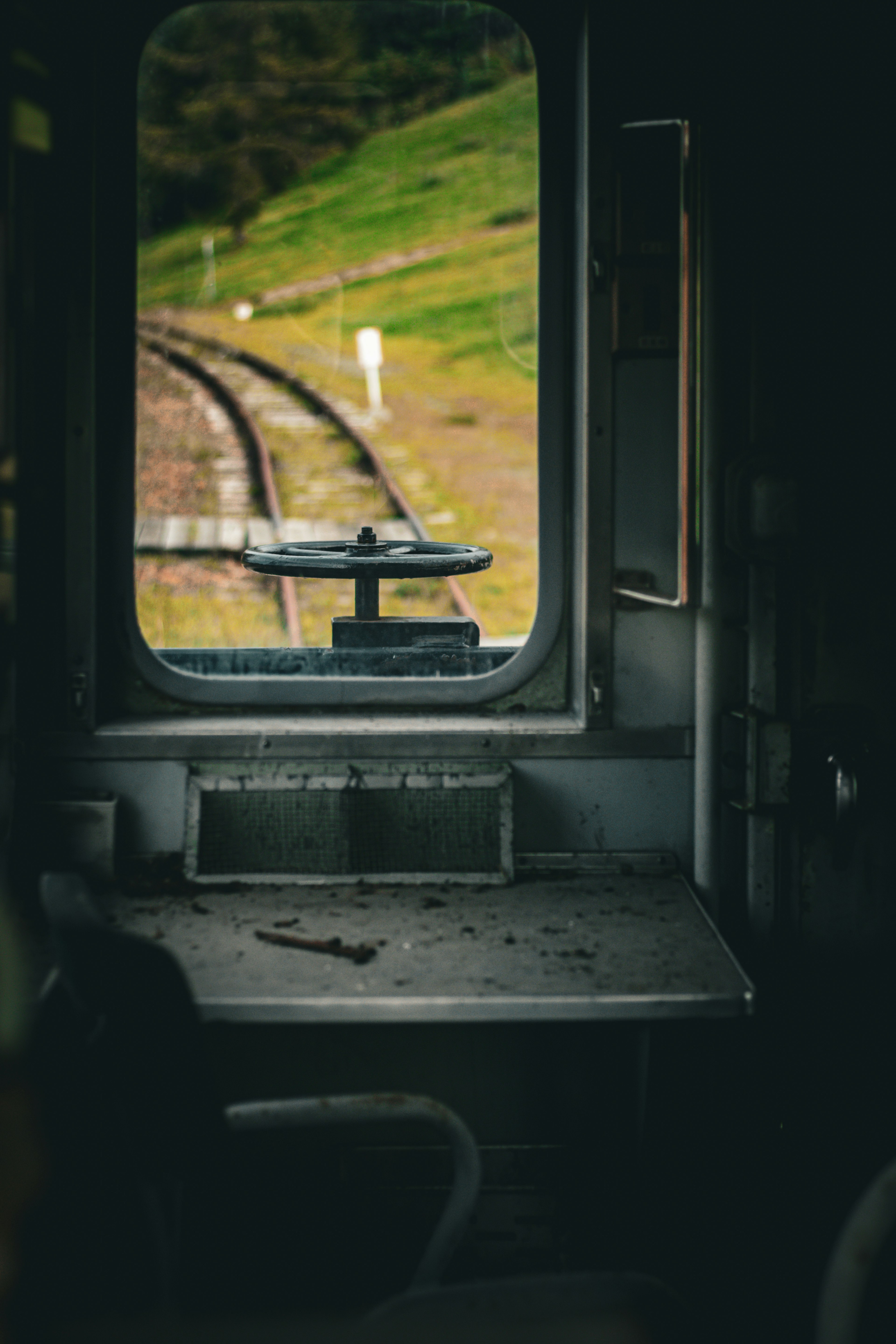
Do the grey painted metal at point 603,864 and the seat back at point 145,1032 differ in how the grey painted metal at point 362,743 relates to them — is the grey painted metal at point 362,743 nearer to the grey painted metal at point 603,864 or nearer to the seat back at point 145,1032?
the grey painted metal at point 603,864

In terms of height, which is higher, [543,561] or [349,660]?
[543,561]

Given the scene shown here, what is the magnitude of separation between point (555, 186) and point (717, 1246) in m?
1.99

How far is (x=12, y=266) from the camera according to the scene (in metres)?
1.48

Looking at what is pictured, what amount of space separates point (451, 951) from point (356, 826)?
421 mm

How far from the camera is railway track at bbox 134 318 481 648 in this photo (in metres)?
5.29

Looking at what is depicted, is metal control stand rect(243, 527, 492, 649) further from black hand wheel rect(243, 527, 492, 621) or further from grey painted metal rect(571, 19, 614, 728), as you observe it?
grey painted metal rect(571, 19, 614, 728)

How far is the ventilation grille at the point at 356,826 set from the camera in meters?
2.07

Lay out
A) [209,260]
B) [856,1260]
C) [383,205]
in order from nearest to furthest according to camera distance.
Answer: [856,1260] < [209,260] < [383,205]

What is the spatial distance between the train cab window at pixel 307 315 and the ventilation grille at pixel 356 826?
21 cm

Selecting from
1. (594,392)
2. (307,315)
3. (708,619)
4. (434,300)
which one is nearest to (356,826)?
(708,619)

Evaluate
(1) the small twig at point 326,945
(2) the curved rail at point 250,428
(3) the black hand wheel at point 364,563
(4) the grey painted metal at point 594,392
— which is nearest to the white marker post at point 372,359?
(2) the curved rail at point 250,428

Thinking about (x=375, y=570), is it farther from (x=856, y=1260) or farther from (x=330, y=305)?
(x=330, y=305)

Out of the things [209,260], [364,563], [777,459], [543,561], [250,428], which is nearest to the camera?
[777,459]

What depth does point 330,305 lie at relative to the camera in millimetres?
10711
